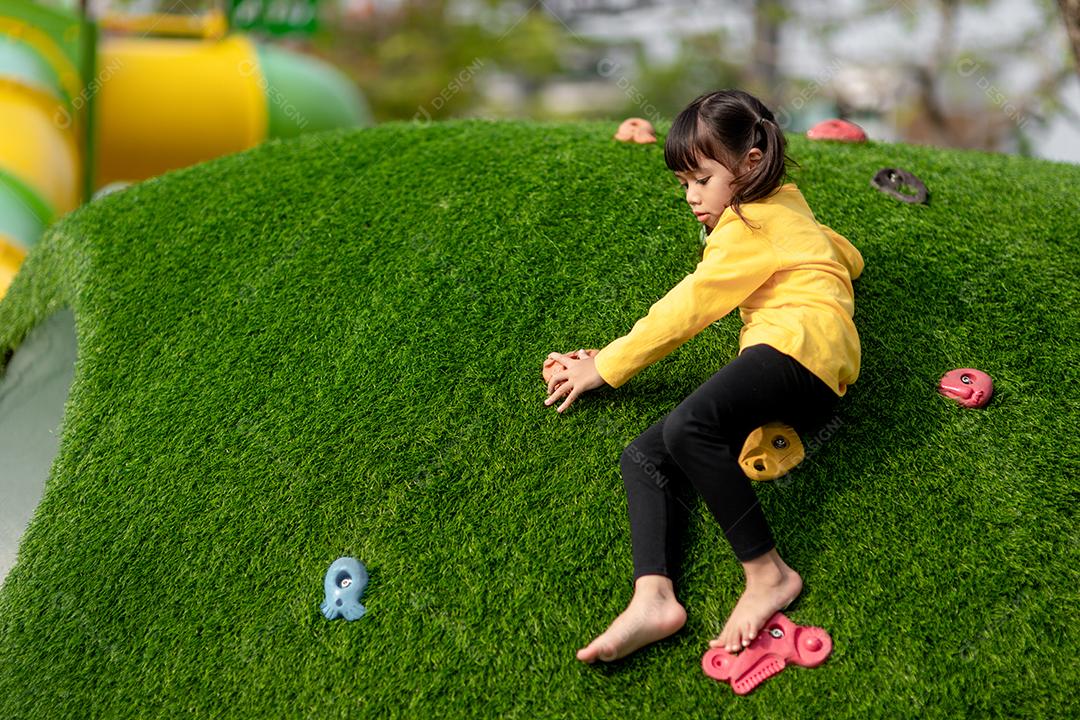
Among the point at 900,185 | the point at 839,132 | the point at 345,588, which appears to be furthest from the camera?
the point at 839,132

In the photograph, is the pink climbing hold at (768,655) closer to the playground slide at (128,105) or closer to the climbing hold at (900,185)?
the climbing hold at (900,185)

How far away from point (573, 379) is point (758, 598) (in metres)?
0.84

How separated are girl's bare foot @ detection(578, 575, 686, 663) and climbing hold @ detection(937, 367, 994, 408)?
3.69 feet

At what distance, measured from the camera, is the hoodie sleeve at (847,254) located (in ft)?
10.0

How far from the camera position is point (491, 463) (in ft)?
9.77

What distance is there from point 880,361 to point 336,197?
7.16ft

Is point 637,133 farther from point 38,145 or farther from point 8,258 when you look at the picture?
point 38,145

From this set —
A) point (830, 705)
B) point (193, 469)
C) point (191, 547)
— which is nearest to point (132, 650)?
point (191, 547)

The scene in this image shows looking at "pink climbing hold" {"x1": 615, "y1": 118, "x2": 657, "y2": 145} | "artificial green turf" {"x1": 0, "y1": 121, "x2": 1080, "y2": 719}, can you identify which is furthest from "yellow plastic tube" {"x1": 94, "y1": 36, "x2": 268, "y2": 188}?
"pink climbing hold" {"x1": 615, "y1": 118, "x2": 657, "y2": 145}

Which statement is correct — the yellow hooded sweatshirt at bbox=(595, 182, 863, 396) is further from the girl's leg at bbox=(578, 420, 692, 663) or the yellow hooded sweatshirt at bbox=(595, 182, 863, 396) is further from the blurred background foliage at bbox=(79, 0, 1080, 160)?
the blurred background foliage at bbox=(79, 0, 1080, 160)

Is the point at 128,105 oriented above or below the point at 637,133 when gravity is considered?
below

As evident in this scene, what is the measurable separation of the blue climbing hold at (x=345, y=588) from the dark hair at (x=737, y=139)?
1.49m

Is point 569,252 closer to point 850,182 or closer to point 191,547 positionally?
point 850,182

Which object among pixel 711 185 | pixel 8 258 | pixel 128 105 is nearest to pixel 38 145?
pixel 128 105
